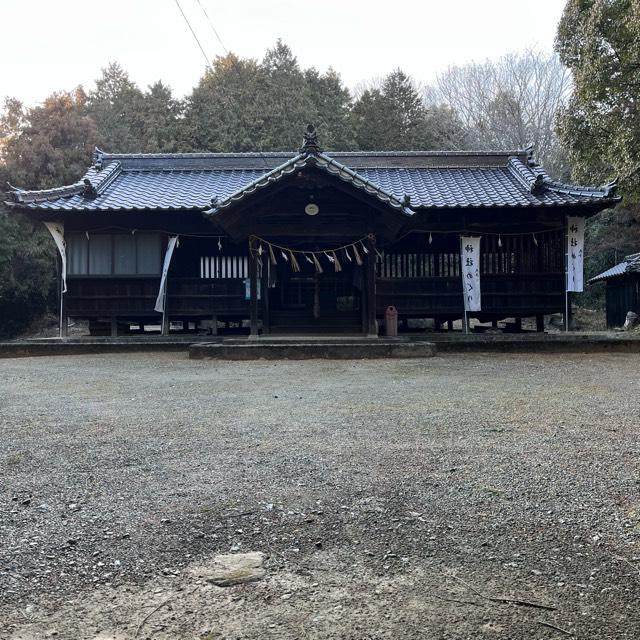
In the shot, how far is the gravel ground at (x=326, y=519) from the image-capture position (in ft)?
6.17

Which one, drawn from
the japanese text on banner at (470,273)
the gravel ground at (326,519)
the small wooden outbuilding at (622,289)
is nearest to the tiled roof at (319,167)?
the japanese text on banner at (470,273)

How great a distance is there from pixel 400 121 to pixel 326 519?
36.5m

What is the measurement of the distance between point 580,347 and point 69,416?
907cm

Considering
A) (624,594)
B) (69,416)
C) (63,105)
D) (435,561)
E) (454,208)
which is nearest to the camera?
(624,594)

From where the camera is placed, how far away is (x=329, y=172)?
11117 millimetres

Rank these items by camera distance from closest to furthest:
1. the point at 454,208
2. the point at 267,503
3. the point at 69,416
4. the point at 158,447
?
1. the point at 267,503
2. the point at 158,447
3. the point at 69,416
4. the point at 454,208

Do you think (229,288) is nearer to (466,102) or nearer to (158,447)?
(158,447)

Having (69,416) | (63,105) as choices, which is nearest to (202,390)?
(69,416)

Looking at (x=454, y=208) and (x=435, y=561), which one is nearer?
(x=435, y=561)

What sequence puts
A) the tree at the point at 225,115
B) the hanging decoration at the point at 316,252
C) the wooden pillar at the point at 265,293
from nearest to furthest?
1. the hanging decoration at the point at 316,252
2. the wooden pillar at the point at 265,293
3. the tree at the point at 225,115

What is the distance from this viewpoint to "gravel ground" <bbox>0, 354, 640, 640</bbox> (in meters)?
1.88

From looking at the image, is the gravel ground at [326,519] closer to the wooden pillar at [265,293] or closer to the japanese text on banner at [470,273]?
the wooden pillar at [265,293]

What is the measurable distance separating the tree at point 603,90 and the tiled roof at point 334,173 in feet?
2.60

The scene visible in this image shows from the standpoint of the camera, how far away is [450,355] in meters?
10.4
